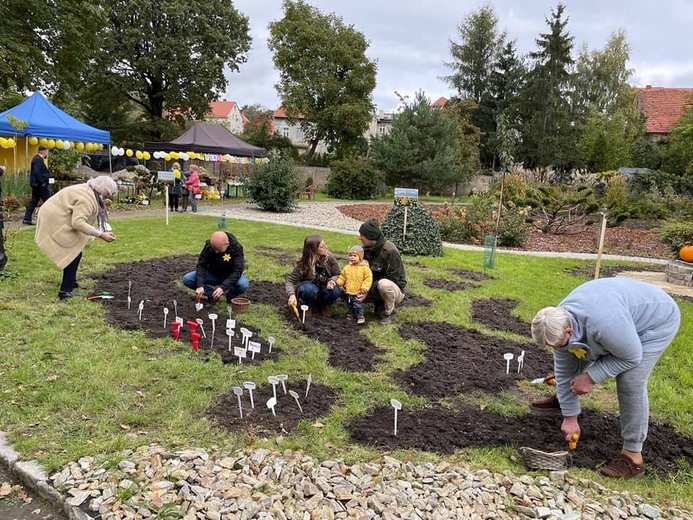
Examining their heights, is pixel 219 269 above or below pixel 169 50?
below

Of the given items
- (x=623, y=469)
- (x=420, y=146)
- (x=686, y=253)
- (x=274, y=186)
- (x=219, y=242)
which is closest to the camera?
(x=623, y=469)

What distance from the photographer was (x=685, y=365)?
4883mm

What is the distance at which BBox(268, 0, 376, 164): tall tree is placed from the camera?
36.8 metres

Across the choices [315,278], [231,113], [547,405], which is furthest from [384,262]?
[231,113]

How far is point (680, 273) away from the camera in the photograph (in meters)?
8.43

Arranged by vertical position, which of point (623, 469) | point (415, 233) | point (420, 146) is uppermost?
point (420, 146)

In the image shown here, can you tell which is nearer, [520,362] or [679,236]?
[520,362]

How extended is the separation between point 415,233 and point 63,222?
6298mm

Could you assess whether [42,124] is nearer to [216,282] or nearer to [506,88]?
[216,282]

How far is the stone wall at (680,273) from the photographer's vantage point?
8.27 m

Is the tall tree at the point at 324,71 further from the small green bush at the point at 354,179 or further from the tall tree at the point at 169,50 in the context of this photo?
the small green bush at the point at 354,179

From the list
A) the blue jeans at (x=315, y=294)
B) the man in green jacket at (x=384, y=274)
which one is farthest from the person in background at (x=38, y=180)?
the man in green jacket at (x=384, y=274)

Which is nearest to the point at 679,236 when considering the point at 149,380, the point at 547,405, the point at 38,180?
the point at 547,405

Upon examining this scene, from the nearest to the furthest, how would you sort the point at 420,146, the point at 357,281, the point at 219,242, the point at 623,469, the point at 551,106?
the point at 623,469
the point at 219,242
the point at 357,281
the point at 420,146
the point at 551,106
